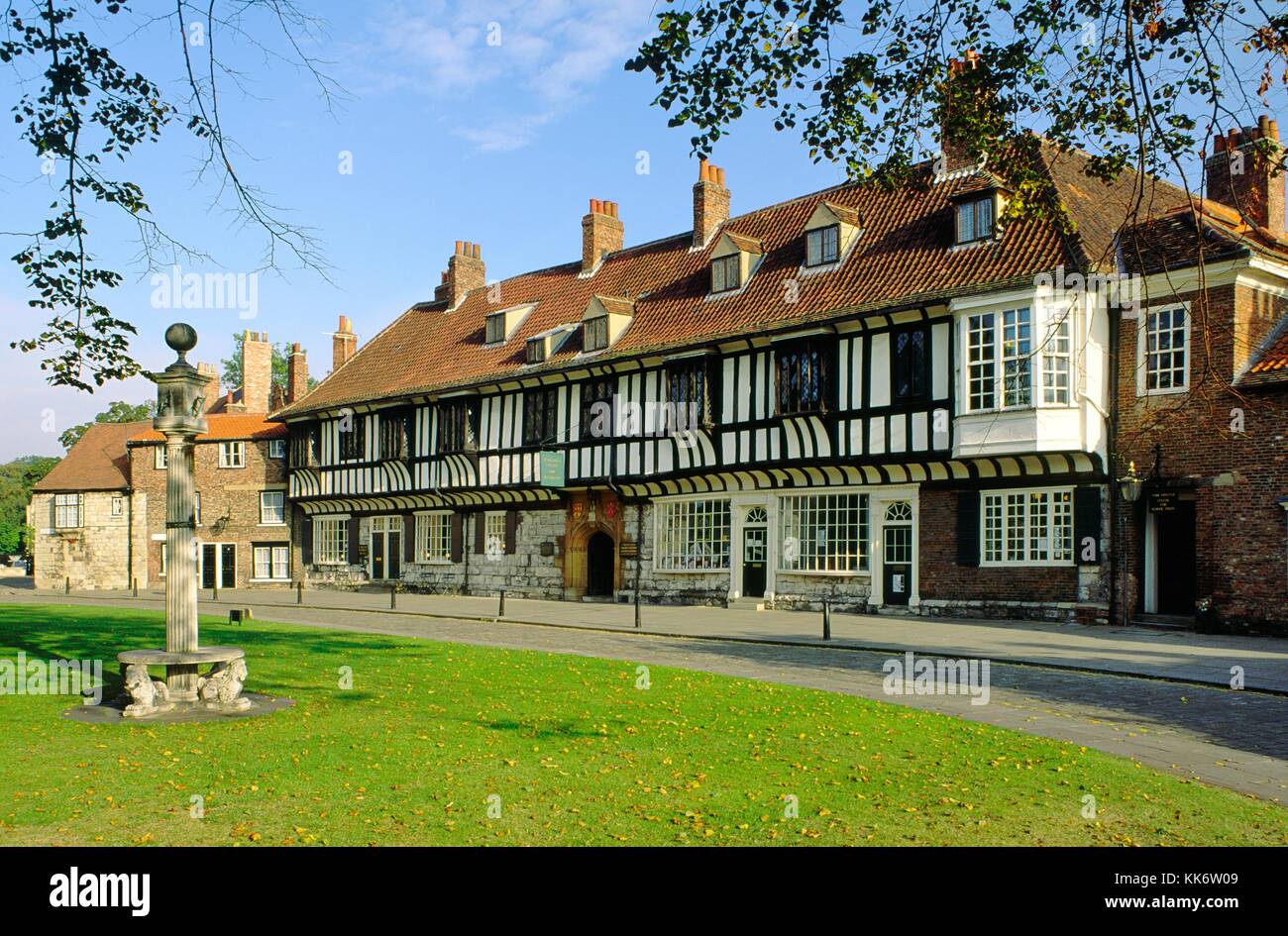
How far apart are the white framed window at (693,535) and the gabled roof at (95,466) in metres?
26.1

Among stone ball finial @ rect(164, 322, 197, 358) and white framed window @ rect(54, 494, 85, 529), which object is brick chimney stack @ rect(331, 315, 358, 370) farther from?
stone ball finial @ rect(164, 322, 197, 358)

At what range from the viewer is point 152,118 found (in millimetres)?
9633

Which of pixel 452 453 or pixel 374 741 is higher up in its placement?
pixel 452 453

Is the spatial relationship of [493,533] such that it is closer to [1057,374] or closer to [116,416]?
[1057,374]

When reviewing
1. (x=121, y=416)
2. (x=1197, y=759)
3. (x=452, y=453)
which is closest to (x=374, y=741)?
(x=1197, y=759)

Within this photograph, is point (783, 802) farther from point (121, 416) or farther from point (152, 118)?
point (121, 416)

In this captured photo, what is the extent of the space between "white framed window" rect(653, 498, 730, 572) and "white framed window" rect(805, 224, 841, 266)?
6498 mm

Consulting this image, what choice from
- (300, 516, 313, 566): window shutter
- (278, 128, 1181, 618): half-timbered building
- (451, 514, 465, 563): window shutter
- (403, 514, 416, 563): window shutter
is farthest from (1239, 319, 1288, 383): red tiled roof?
(300, 516, 313, 566): window shutter

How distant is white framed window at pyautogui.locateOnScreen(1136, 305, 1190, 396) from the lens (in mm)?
21422

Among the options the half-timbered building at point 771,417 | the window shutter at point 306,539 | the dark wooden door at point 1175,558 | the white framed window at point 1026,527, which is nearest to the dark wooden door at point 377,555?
the half-timbered building at point 771,417

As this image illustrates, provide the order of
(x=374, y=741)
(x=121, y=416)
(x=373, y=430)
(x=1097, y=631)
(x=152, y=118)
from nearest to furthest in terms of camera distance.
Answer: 1. (x=374, y=741)
2. (x=152, y=118)
3. (x=1097, y=631)
4. (x=373, y=430)
5. (x=121, y=416)

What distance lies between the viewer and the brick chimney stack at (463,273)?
40719 millimetres

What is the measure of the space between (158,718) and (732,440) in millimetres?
18574

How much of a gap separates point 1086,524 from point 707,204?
50.1 feet
